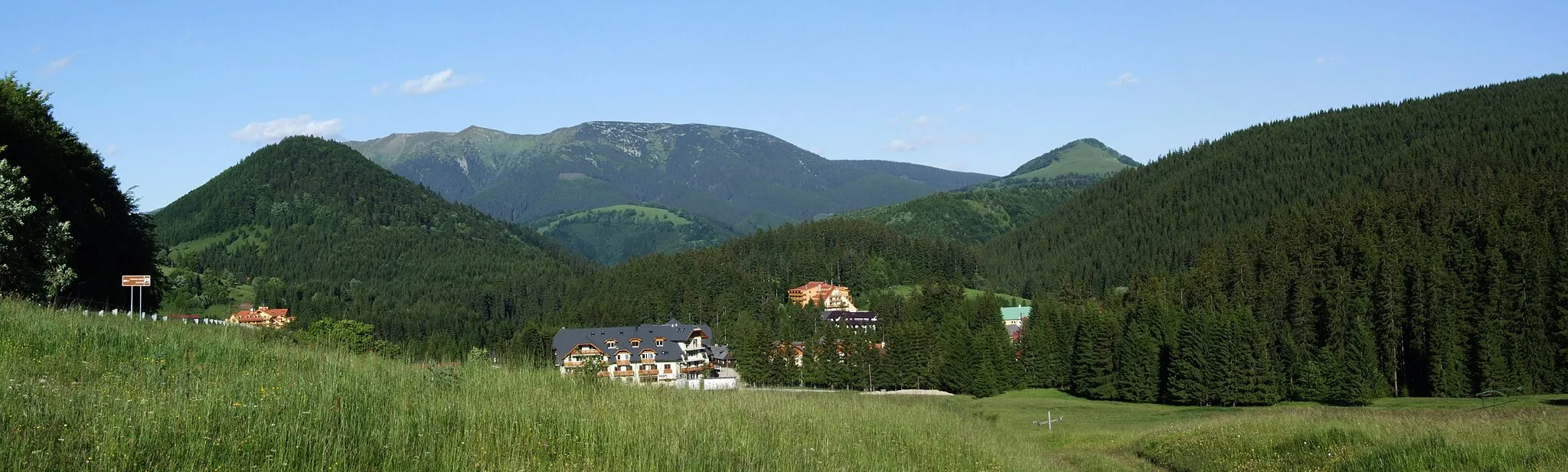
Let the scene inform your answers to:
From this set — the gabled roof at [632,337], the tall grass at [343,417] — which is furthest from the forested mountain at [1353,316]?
the tall grass at [343,417]

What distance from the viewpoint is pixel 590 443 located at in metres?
12.5

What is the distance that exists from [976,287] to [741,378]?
10607 cm

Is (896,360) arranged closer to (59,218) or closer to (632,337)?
(632,337)

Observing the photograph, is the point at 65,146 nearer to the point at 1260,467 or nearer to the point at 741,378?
the point at 1260,467

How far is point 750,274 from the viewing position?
554 feet

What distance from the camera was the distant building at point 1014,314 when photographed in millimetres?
150750

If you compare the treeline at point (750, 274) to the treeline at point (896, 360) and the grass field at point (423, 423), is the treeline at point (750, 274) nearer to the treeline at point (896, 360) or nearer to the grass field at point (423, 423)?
the treeline at point (896, 360)

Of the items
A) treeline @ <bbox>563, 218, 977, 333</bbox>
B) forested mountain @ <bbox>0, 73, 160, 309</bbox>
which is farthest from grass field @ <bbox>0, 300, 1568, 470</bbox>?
treeline @ <bbox>563, 218, 977, 333</bbox>

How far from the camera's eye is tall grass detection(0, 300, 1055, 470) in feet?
32.1

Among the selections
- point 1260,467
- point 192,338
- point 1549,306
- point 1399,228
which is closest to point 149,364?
point 192,338

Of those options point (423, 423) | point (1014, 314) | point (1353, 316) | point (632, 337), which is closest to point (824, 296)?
point (1014, 314)

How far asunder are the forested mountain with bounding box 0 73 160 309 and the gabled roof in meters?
58.8

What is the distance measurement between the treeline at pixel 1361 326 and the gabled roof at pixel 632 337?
3939 cm

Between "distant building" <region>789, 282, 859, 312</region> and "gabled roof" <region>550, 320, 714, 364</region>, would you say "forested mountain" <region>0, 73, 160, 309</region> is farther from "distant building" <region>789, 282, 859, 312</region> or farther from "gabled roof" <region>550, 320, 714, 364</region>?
"distant building" <region>789, 282, 859, 312</region>
